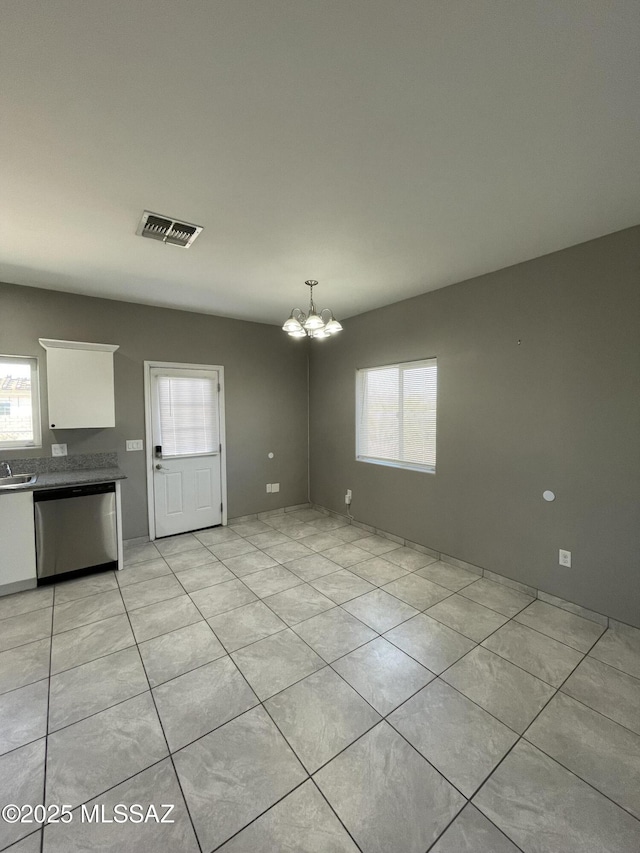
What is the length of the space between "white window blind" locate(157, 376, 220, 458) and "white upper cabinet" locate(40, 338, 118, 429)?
2.13 feet

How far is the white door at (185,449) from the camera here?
4.11 m

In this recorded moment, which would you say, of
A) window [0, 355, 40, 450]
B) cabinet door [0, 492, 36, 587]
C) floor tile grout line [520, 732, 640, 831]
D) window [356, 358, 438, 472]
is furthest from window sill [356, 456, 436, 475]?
window [0, 355, 40, 450]

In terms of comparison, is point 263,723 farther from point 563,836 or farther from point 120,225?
point 120,225

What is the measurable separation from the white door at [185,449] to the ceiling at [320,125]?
180 cm

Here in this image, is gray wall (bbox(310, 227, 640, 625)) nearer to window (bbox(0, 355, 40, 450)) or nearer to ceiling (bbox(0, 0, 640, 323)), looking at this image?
ceiling (bbox(0, 0, 640, 323))

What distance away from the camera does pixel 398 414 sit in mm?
4004

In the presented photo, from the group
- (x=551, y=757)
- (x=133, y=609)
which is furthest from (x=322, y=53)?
(x=133, y=609)

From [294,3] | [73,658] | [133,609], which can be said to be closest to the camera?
[294,3]

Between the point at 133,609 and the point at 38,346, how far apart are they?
263 centimetres

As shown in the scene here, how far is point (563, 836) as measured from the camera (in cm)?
125

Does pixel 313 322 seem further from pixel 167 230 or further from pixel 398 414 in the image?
pixel 398 414

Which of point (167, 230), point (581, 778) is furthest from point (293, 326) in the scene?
point (581, 778)

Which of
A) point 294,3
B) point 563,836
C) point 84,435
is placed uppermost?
point 294,3

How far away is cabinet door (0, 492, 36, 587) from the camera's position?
9.28 feet
